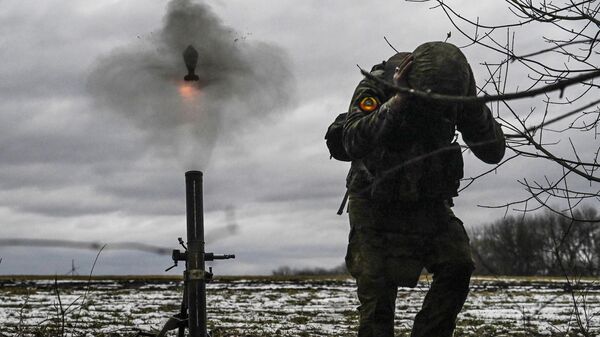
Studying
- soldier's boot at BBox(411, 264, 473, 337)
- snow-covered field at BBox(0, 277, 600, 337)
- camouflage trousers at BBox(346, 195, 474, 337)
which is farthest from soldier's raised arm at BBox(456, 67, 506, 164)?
snow-covered field at BBox(0, 277, 600, 337)

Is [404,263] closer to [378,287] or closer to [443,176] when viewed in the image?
[378,287]

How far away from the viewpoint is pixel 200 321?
4449 millimetres

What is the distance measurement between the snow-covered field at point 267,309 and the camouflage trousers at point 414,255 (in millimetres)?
1739

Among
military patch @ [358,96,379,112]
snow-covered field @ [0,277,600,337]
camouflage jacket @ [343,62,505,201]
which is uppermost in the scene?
military patch @ [358,96,379,112]

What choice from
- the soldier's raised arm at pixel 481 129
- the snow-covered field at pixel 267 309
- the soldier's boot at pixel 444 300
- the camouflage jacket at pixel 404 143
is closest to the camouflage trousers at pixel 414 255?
the soldier's boot at pixel 444 300

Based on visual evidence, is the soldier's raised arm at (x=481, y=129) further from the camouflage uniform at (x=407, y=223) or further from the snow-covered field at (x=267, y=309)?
the snow-covered field at (x=267, y=309)

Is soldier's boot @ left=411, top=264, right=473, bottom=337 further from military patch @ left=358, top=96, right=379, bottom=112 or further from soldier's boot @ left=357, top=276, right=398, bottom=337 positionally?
military patch @ left=358, top=96, right=379, bottom=112

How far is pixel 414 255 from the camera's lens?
4242 millimetres

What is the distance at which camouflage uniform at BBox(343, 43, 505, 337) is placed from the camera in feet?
13.2

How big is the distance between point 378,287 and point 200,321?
112cm

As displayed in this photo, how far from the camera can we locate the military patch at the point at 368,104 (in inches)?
158

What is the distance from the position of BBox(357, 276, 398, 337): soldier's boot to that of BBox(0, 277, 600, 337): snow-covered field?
6.68 ft

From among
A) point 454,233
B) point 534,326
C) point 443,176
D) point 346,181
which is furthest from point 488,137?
point 534,326

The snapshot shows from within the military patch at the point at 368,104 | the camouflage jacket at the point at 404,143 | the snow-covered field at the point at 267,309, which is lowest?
the snow-covered field at the point at 267,309
